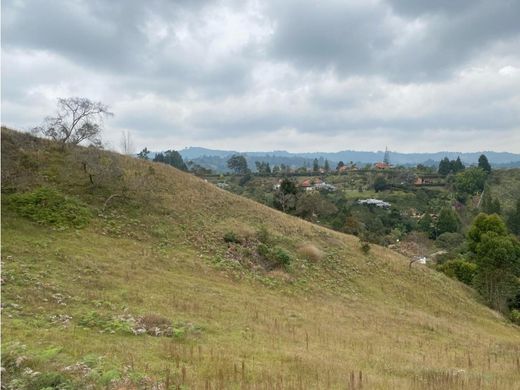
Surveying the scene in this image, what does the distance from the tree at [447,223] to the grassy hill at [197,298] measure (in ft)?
191

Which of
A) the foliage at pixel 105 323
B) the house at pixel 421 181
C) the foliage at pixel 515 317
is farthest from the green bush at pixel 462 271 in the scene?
the house at pixel 421 181

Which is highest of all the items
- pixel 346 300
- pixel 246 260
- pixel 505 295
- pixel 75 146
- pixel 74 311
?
pixel 75 146

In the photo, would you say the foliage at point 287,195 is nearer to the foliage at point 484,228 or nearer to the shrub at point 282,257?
the foliage at point 484,228

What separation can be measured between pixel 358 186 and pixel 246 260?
429 feet

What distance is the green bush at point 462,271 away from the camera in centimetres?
4516

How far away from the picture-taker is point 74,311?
12961mm

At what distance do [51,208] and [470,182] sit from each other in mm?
133837

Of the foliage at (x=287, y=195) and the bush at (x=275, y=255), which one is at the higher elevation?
the foliage at (x=287, y=195)

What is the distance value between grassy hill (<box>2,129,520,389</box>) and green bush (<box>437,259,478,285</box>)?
6.62 m

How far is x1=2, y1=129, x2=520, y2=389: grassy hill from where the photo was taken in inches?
367

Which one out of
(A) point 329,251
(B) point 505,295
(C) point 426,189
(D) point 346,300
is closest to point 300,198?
(A) point 329,251

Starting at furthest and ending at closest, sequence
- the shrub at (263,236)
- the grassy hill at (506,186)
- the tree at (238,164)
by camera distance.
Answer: the tree at (238,164) → the grassy hill at (506,186) → the shrub at (263,236)

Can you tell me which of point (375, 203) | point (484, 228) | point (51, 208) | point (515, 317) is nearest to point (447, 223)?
point (375, 203)

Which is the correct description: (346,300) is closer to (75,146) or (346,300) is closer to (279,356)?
(279,356)
